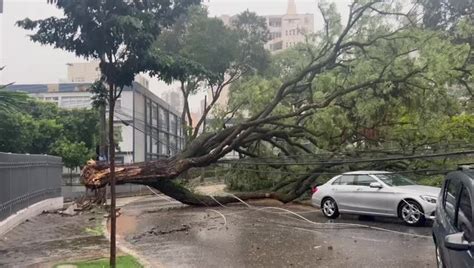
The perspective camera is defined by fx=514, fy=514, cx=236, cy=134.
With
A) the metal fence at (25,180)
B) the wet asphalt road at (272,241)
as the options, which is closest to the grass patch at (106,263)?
the wet asphalt road at (272,241)

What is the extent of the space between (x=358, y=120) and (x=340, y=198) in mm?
5392

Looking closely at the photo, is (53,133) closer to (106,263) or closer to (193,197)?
(193,197)

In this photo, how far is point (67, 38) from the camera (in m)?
8.13

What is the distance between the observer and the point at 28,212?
1477 cm

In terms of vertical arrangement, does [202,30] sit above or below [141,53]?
above

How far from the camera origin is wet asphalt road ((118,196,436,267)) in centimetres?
902

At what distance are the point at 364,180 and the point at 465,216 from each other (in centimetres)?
927

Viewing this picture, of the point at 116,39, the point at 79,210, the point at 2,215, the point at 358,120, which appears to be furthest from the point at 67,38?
the point at 358,120

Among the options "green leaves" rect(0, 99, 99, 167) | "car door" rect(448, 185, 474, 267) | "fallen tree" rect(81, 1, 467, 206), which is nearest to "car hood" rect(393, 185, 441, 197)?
"fallen tree" rect(81, 1, 467, 206)

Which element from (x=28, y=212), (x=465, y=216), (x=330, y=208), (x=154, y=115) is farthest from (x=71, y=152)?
(x=465, y=216)

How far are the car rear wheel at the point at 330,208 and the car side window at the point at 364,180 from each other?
3.27 ft

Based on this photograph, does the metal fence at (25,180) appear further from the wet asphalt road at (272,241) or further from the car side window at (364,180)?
the car side window at (364,180)

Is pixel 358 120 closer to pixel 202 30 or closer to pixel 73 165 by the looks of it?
pixel 202 30

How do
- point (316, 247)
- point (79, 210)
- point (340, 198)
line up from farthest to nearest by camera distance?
point (79, 210), point (340, 198), point (316, 247)
